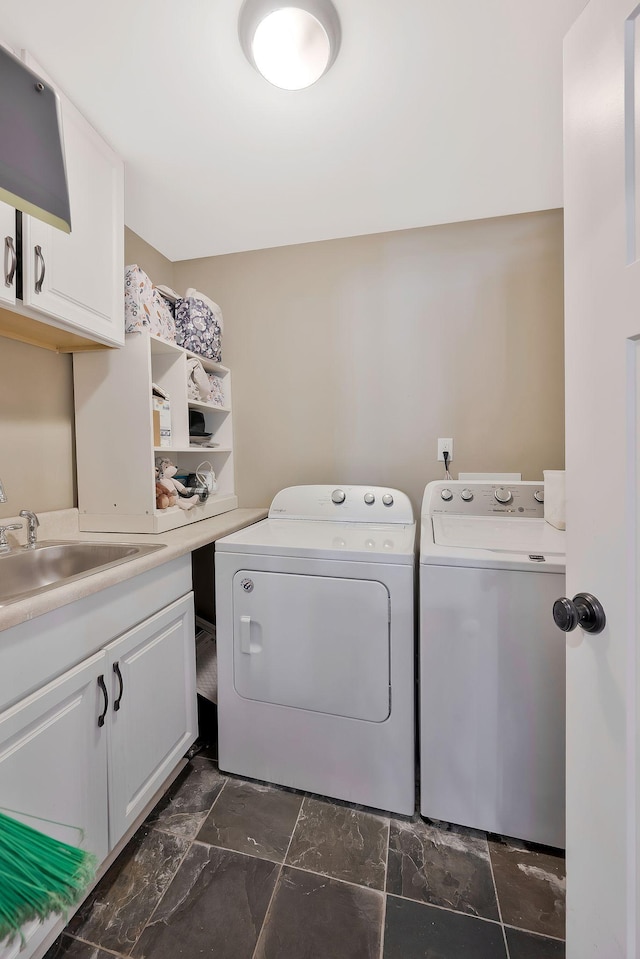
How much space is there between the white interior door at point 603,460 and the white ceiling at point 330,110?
59 cm

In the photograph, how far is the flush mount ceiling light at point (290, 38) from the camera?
1046 millimetres

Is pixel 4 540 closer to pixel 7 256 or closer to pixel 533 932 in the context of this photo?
pixel 7 256

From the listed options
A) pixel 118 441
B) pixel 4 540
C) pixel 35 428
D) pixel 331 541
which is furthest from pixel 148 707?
pixel 35 428

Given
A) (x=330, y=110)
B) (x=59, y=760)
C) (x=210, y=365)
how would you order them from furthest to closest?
(x=210, y=365) < (x=330, y=110) < (x=59, y=760)

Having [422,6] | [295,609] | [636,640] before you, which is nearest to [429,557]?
[295,609]

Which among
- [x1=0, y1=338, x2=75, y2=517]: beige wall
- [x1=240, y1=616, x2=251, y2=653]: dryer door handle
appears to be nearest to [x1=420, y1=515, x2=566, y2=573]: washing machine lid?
[x1=240, y1=616, x2=251, y2=653]: dryer door handle

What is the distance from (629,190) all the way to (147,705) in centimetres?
169

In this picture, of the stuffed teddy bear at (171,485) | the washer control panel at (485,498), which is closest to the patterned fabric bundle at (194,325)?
the stuffed teddy bear at (171,485)

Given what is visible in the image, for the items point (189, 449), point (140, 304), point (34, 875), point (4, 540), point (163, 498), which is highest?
point (140, 304)

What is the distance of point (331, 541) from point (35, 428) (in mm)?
1229

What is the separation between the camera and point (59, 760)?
951 mm

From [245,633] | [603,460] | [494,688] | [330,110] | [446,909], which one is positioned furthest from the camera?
[245,633]

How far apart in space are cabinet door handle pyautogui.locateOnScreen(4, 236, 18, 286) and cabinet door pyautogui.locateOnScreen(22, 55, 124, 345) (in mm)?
31

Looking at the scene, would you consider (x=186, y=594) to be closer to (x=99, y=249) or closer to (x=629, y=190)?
(x=99, y=249)
